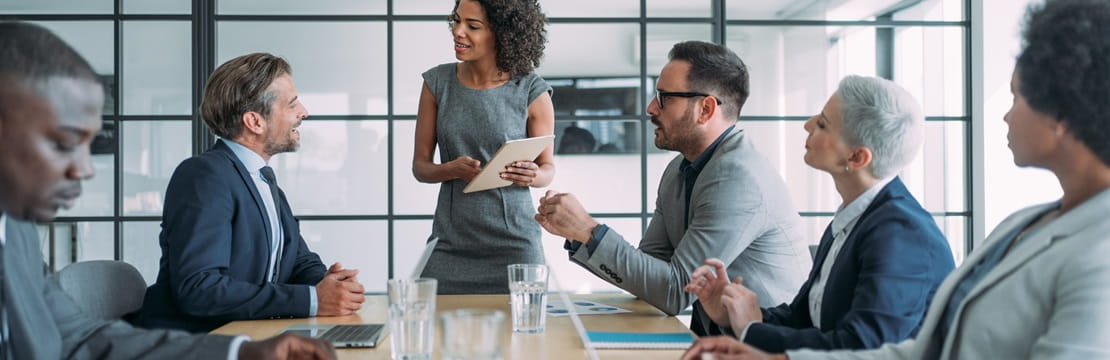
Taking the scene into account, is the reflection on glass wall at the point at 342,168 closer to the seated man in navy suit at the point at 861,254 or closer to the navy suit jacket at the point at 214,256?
the navy suit jacket at the point at 214,256

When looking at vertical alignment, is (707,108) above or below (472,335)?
above

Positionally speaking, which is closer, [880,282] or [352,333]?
[880,282]

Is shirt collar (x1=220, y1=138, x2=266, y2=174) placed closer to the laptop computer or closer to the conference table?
the conference table

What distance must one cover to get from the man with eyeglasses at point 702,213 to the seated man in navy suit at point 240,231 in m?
0.58

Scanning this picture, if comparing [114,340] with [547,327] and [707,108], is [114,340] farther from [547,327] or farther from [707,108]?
[707,108]

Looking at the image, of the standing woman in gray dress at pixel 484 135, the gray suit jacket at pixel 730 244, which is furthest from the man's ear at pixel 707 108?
the standing woman in gray dress at pixel 484 135

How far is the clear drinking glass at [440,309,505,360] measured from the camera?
1084 millimetres

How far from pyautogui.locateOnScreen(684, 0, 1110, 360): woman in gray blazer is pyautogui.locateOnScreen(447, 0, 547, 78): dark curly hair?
6.33 ft

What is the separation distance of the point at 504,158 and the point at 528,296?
0.93 meters

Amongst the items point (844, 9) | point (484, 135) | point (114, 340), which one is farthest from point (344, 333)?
point (844, 9)

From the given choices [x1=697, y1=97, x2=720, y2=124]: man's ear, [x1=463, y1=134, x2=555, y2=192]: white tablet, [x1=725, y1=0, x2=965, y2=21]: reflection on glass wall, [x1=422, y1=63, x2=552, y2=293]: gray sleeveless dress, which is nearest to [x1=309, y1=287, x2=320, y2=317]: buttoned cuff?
[x1=463, y1=134, x2=555, y2=192]: white tablet

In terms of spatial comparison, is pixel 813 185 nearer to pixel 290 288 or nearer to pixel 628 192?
pixel 628 192

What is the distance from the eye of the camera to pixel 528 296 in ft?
5.99

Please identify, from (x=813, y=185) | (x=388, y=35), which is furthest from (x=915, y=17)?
(x=388, y=35)
